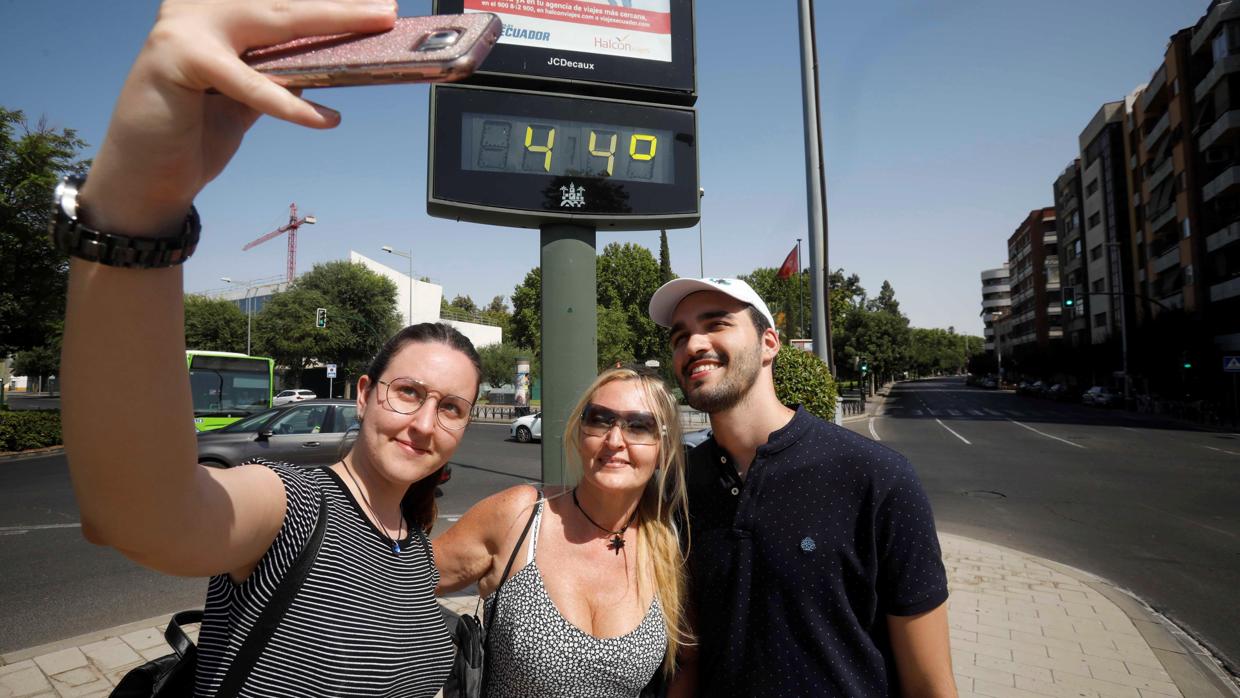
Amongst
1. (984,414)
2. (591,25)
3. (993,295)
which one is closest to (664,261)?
(984,414)

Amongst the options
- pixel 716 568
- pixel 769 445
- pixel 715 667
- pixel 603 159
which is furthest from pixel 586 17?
pixel 715 667

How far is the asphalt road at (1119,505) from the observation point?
6309 millimetres

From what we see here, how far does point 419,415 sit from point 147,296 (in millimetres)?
889

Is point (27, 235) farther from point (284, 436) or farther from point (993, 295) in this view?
point (993, 295)

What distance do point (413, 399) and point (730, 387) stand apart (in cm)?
104

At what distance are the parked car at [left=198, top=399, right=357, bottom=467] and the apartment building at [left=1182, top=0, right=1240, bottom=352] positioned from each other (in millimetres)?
41164

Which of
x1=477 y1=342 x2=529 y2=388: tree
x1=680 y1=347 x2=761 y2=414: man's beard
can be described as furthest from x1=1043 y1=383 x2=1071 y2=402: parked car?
x1=680 y1=347 x2=761 y2=414: man's beard

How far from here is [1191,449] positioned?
17.6 m

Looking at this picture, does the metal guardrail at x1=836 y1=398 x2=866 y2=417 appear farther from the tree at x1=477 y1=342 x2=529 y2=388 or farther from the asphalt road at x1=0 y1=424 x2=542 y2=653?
the asphalt road at x1=0 y1=424 x2=542 y2=653

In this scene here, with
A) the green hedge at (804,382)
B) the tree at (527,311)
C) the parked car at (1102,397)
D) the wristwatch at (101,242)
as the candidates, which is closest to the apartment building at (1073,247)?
the parked car at (1102,397)

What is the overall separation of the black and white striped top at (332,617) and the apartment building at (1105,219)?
177 ft

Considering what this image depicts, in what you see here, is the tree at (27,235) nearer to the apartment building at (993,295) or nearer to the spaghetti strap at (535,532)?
the spaghetti strap at (535,532)

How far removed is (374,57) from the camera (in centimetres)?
78

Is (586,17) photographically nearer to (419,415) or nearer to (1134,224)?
(419,415)
